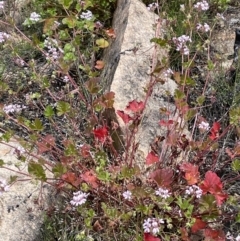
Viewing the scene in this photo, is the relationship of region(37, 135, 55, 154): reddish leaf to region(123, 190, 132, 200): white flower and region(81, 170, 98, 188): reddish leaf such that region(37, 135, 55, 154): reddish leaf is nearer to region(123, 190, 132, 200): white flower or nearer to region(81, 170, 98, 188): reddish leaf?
region(81, 170, 98, 188): reddish leaf

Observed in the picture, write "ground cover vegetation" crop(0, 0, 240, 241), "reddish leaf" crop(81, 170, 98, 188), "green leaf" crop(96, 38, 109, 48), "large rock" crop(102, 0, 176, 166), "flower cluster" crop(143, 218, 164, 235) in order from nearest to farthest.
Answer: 1. "flower cluster" crop(143, 218, 164, 235)
2. "ground cover vegetation" crop(0, 0, 240, 241)
3. "reddish leaf" crop(81, 170, 98, 188)
4. "large rock" crop(102, 0, 176, 166)
5. "green leaf" crop(96, 38, 109, 48)

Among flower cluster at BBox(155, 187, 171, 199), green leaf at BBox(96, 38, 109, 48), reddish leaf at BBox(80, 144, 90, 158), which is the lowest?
reddish leaf at BBox(80, 144, 90, 158)

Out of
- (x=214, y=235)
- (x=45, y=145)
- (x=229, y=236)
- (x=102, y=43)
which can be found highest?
(x=102, y=43)

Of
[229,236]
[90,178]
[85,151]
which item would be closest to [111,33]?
[85,151]

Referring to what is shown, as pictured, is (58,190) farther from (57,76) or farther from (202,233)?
(57,76)

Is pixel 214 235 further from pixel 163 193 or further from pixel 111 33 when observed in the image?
pixel 111 33

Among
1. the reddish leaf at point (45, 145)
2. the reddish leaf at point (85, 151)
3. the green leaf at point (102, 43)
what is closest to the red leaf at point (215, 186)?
the reddish leaf at point (85, 151)

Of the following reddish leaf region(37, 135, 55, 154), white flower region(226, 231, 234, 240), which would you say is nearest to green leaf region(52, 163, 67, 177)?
reddish leaf region(37, 135, 55, 154)
